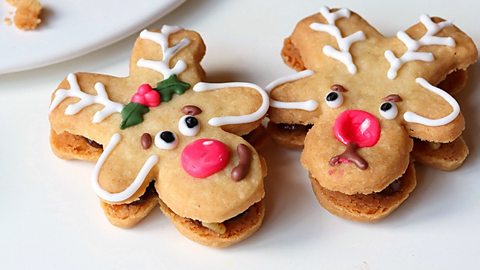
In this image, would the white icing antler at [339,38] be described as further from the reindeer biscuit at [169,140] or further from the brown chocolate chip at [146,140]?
the brown chocolate chip at [146,140]

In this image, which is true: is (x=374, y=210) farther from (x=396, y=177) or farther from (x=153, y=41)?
(x=153, y=41)

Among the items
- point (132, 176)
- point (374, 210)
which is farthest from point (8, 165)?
point (374, 210)

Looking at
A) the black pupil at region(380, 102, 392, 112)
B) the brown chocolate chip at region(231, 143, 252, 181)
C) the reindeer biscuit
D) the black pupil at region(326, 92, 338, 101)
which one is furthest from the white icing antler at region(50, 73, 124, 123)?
the black pupil at region(380, 102, 392, 112)

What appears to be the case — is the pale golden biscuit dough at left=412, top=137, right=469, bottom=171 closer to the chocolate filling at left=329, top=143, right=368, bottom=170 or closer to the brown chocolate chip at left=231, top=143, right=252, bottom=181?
the chocolate filling at left=329, top=143, right=368, bottom=170

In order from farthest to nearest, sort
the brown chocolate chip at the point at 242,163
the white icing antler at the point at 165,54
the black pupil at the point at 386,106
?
the white icing antler at the point at 165,54, the black pupil at the point at 386,106, the brown chocolate chip at the point at 242,163

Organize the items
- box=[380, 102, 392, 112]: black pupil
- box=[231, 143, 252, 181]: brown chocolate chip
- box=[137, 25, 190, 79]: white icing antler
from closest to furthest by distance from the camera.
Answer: box=[231, 143, 252, 181]: brown chocolate chip, box=[380, 102, 392, 112]: black pupil, box=[137, 25, 190, 79]: white icing antler

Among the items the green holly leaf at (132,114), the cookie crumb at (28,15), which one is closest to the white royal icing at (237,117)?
the green holly leaf at (132,114)
